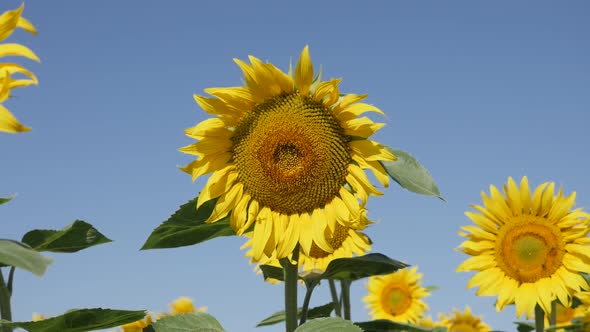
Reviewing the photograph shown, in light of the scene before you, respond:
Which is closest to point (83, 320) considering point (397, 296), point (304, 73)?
point (304, 73)

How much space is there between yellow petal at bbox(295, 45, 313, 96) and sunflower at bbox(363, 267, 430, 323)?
215 inches

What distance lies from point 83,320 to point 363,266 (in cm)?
144

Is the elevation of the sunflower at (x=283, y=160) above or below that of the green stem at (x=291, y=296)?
above

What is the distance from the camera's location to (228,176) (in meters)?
4.08

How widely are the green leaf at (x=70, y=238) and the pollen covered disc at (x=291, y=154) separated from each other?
32.4 inches

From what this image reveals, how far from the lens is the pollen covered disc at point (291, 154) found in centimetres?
395

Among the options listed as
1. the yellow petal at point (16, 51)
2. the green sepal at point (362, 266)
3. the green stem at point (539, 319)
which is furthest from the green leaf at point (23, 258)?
the green stem at point (539, 319)

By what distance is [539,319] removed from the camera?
575 cm

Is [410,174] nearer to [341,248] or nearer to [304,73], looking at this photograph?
[304,73]

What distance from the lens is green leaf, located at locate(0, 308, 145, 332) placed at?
350 centimetres

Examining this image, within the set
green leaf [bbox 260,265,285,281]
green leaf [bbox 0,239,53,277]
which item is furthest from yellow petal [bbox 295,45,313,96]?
green leaf [bbox 0,239,53,277]

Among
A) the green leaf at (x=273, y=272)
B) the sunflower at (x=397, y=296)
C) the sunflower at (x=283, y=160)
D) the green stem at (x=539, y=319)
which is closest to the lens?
the sunflower at (x=283, y=160)

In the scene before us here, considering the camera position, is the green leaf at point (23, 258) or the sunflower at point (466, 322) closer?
the green leaf at point (23, 258)

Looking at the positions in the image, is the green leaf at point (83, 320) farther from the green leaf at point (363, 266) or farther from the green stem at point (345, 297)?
the green stem at point (345, 297)
